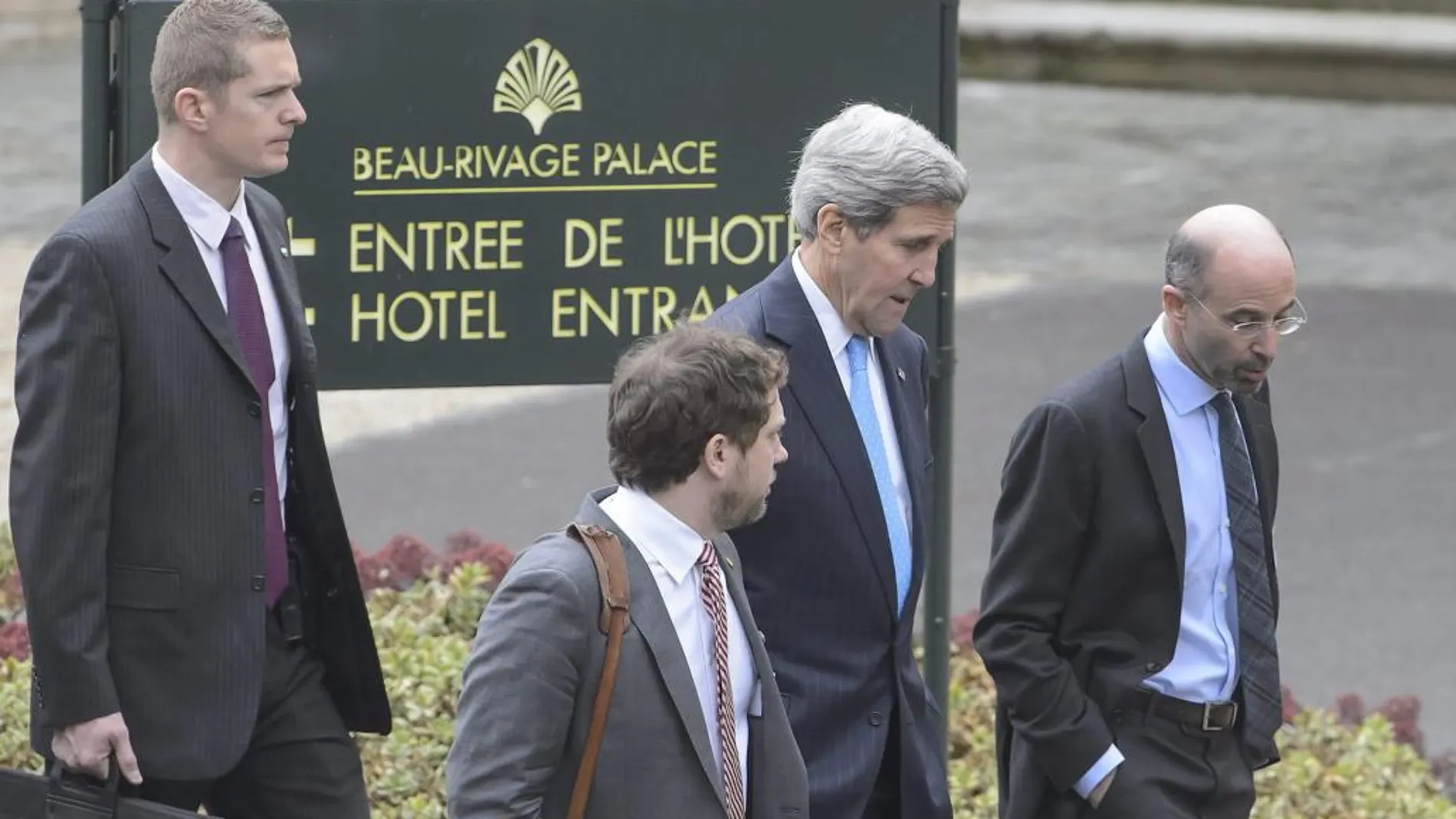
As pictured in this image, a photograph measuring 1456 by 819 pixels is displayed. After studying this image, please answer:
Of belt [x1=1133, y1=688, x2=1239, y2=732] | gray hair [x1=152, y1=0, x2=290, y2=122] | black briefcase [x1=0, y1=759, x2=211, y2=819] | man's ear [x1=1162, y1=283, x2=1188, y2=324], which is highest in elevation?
gray hair [x1=152, y1=0, x2=290, y2=122]

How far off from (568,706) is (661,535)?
28 centimetres

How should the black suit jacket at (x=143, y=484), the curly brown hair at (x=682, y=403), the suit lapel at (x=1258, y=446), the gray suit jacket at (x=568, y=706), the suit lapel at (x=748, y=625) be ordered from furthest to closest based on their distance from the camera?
the suit lapel at (x=1258, y=446), the black suit jacket at (x=143, y=484), the suit lapel at (x=748, y=625), the curly brown hair at (x=682, y=403), the gray suit jacket at (x=568, y=706)

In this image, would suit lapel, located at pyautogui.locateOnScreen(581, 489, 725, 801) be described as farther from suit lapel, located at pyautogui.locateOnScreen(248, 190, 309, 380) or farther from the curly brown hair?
suit lapel, located at pyautogui.locateOnScreen(248, 190, 309, 380)

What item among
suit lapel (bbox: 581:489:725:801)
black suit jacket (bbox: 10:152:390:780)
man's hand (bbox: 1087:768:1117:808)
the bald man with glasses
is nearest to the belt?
the bald man with glasses

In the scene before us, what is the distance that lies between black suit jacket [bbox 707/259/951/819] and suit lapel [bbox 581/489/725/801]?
0.78 metres

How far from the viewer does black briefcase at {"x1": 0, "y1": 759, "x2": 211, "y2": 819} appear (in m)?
4.03

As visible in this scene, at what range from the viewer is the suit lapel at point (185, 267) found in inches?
161

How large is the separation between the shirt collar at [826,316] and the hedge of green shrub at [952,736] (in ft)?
6.84

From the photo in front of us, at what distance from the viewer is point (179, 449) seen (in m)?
4.11

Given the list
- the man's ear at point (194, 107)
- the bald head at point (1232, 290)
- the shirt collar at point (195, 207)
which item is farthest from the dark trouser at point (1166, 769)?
the man's ear at point (194, 107)

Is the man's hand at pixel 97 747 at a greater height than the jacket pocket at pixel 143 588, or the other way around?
the jacket pocket at pixel 143 588

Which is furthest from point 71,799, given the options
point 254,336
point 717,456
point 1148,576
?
point 1148,576

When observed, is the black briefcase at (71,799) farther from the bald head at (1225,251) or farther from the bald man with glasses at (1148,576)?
the bald head at (1225,251)

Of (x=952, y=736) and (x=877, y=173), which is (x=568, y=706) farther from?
(x=952, y=736)
